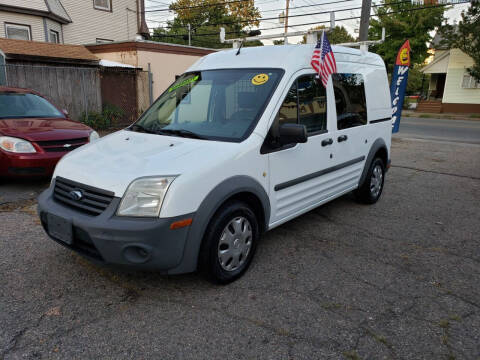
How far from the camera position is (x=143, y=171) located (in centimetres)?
279

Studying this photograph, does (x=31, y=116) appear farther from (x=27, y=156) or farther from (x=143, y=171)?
(x=143, y=171)

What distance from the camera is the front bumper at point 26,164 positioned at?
17.7ft

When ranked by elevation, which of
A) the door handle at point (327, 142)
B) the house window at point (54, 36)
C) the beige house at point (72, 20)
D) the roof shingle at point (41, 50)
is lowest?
the door handle at point (327, 142)

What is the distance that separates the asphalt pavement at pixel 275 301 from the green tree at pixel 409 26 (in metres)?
28.5

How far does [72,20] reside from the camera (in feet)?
63.0

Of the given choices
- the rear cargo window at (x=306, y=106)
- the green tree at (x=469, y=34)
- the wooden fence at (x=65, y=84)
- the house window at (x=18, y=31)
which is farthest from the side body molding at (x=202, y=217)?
the green tree at (x=469, y=34)

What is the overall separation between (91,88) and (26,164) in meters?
8.03

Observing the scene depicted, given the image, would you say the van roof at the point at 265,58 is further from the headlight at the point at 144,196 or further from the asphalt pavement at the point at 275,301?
the asphalt pavement at the point at 275,301

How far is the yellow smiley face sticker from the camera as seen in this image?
3629 mm

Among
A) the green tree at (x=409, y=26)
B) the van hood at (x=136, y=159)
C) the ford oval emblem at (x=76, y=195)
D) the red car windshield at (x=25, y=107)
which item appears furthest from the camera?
the green tree at (x=409, y=26)

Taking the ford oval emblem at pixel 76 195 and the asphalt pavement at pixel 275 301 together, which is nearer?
the asphalt pavement at pixel 275 301

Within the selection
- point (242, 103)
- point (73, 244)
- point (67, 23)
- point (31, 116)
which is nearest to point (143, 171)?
point (73, 244)

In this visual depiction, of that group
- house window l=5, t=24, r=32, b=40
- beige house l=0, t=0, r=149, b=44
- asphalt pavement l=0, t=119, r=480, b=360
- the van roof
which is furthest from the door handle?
house window l=5, t=24, r=32, b=40

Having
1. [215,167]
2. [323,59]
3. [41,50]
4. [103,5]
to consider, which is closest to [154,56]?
[41,50]
